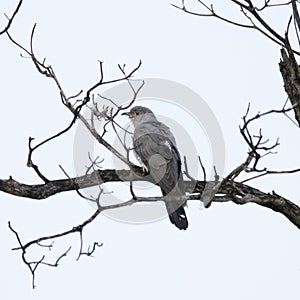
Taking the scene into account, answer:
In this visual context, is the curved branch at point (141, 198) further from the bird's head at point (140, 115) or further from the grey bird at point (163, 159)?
the bird's head at point (140, 115)

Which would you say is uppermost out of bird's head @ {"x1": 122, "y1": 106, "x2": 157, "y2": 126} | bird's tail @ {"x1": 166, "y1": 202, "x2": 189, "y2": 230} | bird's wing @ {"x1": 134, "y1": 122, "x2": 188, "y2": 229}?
bird's head @ {"x1": 122, "y1": 106, "x2": 157, "y2": 126}

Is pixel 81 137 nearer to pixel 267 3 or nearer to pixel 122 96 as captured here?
pixel 122 96

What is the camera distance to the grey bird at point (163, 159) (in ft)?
20.8

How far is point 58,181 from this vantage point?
5527 mm

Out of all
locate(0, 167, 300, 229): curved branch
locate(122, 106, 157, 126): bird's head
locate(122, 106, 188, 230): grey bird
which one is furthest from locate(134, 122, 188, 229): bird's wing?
locate(122, 106, 157, 126): bird's head

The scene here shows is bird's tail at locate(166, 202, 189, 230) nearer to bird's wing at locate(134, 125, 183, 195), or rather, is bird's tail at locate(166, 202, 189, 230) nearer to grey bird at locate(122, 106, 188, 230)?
grey bird at locate(122, 106, 188, 230)

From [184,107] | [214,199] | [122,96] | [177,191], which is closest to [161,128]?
[184,107]

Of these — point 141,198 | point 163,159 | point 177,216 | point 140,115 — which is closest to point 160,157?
point 163,159

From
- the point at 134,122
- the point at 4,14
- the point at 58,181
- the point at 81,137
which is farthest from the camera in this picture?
the point at 134,122

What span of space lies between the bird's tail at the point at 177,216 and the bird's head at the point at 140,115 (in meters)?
2.02

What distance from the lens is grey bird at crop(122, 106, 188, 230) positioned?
6.33 metres

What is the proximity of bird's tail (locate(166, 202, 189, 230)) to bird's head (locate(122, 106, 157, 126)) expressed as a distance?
79.5 inches

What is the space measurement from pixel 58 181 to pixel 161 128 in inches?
90.4

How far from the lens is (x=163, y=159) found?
22.7ft
